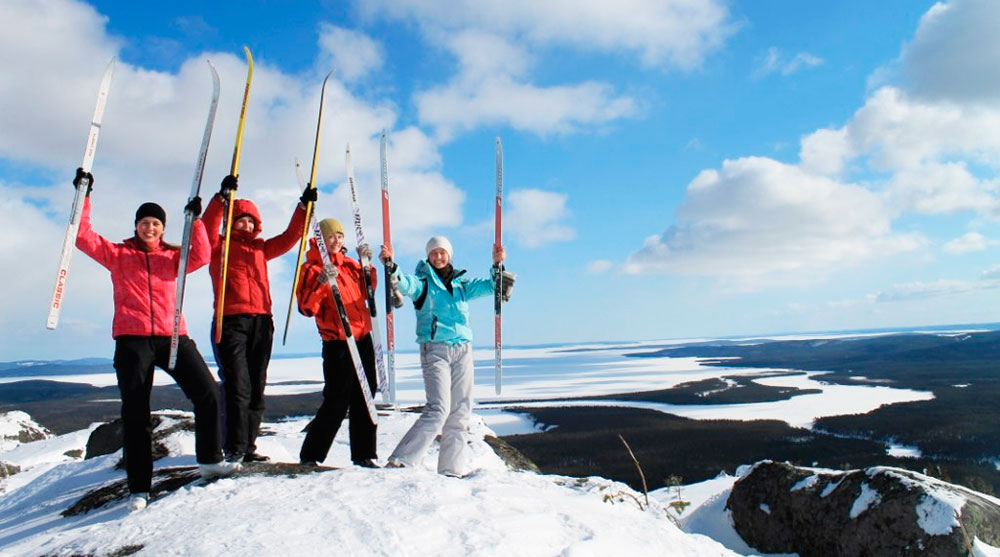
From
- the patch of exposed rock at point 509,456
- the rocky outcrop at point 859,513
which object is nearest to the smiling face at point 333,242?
the patch of exposed rock at point 509,456

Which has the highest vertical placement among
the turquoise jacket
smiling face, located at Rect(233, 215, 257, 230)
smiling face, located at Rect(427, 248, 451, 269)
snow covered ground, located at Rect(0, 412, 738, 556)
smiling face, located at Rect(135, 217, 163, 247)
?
smiling face, located at Rect(233, 215, 257, 230)

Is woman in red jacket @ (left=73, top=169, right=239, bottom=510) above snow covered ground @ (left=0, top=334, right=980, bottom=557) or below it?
above

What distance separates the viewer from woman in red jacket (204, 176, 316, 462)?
4.56 meters

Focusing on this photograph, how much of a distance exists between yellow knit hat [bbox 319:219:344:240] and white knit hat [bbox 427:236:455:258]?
843 mm

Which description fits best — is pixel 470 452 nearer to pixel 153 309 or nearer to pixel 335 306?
pixel 335 306

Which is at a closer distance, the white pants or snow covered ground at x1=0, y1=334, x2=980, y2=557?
snow covered ground at x1=0, y1=334, x2=980, y2=557

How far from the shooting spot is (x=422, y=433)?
4844 mm

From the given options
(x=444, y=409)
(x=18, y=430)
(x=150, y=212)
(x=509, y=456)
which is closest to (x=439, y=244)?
(x=444, y=409)

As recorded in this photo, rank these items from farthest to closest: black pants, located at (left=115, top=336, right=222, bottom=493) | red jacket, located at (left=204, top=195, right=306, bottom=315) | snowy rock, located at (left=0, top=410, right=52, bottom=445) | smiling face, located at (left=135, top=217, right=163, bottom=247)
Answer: snowy rock, located at (left=0, top=410, right=52, bottom=445), red jacket, located at (left=204, top=195, right=306, bottom=315), smiling face, located at (left=135, top=217, right=163, bottom=247), black pants, located at (left=115, top=336, right=222, bottom=493)

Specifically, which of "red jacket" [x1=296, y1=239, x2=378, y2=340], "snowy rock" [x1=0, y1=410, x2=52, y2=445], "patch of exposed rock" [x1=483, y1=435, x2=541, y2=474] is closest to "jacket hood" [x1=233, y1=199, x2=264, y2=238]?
"red jacket" [x1=296, y1=239, x2=378, y2=340]

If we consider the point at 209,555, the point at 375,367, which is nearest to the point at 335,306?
the point at 375,367

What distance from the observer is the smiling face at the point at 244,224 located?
4957mm

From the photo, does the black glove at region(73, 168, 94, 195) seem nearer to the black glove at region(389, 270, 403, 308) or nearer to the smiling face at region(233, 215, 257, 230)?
the smiling face at region(233, 215, 257, 230)

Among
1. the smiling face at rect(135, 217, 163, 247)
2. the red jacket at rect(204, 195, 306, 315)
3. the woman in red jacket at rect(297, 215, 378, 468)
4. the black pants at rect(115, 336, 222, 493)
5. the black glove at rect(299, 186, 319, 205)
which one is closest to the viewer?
the black pants at rect(115, 336, 222, 493)
